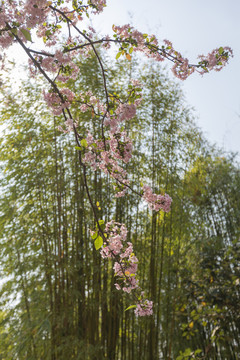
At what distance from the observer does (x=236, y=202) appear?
15.0ft

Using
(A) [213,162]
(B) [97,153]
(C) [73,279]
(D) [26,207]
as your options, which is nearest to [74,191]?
(D) [26,207]

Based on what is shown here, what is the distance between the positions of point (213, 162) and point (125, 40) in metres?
4.19

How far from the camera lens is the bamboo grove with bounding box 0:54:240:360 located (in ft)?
9.95

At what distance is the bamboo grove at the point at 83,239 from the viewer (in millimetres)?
3033

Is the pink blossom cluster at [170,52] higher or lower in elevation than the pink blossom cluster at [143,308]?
higher

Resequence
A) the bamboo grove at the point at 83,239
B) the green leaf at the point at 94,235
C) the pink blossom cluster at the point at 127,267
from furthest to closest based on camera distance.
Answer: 1. the bamboo grove at the point at 83,239
2. the pink blossom cluster at the point at 127,267
3. the green leaf at the point at 94,235

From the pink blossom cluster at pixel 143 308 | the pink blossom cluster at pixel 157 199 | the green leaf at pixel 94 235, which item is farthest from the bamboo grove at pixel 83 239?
the green leaf at pixel 94 235

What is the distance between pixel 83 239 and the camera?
3.28 m

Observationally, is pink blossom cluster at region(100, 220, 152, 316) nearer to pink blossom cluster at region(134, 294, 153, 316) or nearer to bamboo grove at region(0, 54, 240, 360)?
pink blossom cluster at region(134, 294, 153, 316)

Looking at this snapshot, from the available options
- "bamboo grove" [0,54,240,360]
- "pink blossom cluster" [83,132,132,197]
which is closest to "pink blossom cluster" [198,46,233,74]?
"pink blossom cluster" [83,132,132,197]

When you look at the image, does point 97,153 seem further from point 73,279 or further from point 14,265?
point 14,265

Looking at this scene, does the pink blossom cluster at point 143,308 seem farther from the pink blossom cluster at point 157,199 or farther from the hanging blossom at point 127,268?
the pink blossom cluster at point 157,199

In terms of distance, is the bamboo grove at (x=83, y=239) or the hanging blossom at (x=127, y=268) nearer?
the hanging blossom at (x=127, y=268)

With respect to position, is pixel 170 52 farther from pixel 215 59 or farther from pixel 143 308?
pixel 143 308
